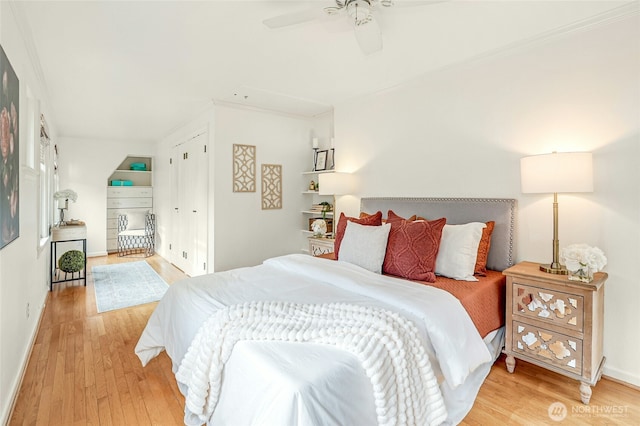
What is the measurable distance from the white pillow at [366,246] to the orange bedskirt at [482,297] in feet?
1.25

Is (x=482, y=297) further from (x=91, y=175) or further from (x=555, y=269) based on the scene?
(x=91, y=175)

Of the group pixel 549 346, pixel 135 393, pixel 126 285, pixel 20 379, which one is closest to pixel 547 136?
pixel 549 346

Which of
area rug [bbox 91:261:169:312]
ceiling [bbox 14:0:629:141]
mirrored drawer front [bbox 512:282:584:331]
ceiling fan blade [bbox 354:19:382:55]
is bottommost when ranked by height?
area rug [bbox 91:261:169:312]

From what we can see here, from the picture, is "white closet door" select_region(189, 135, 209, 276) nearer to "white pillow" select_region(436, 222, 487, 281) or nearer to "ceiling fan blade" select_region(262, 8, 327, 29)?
"ceiling fan blade" select_region(262, 8, 327, 29)

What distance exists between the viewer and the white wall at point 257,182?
4082 millimetres

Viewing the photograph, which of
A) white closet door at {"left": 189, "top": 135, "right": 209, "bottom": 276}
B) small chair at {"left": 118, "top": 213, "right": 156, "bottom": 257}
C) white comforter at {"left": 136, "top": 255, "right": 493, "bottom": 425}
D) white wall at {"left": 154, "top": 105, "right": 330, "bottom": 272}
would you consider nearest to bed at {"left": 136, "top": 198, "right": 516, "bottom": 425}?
white comforter at {"left": 136, "top": 255, "right": 493, "bottom": 425}

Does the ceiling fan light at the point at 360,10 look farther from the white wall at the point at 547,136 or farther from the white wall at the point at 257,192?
the white wall at the point at 257,192

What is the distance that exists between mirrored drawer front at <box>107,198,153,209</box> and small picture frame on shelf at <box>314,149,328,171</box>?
14.8 ft

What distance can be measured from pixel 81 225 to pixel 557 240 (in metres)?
5.63

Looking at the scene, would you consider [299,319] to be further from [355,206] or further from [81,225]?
[81,225]

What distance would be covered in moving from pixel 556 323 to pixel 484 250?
68 cm

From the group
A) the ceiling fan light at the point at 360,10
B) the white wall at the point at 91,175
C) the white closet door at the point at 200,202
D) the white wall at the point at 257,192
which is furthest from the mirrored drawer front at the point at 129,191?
the ceiling fan light at the point at 360,10

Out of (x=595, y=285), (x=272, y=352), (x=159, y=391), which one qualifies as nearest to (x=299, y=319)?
(x=272, y=352)

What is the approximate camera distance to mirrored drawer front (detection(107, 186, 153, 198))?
Answer: 6852mm
